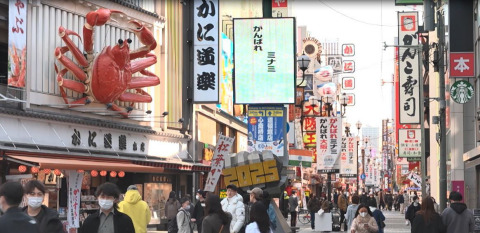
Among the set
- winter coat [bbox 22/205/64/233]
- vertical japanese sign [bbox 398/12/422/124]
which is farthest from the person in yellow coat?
vertical japanese sign [bbox 398/12/422/124]

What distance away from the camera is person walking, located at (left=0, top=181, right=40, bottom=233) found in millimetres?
7488

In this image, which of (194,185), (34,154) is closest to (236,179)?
(34,154)

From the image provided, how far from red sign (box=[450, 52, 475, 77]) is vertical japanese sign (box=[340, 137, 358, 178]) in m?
36.3

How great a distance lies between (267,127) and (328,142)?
16.6 meters

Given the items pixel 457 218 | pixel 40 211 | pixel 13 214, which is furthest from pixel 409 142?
pixel 13 214

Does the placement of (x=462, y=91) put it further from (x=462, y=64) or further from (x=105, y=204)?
(x=105, y=204)

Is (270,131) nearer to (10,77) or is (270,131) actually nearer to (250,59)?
(250,59)

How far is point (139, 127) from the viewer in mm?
35750

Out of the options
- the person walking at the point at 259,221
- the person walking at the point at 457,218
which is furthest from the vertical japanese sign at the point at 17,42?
the person walking at the point at 259,221

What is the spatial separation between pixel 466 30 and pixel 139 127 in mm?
13379

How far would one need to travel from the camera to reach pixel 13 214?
7.62 meters

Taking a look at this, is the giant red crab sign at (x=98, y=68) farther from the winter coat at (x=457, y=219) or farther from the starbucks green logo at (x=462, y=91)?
the winter coat at (x=457, y=219)

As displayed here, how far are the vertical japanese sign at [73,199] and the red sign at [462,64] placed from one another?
→ 1162 cm

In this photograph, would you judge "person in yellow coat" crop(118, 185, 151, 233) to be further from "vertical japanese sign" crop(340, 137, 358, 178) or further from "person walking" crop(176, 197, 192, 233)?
"vertical japanese sign" crop(340, 137, 358, 178)
